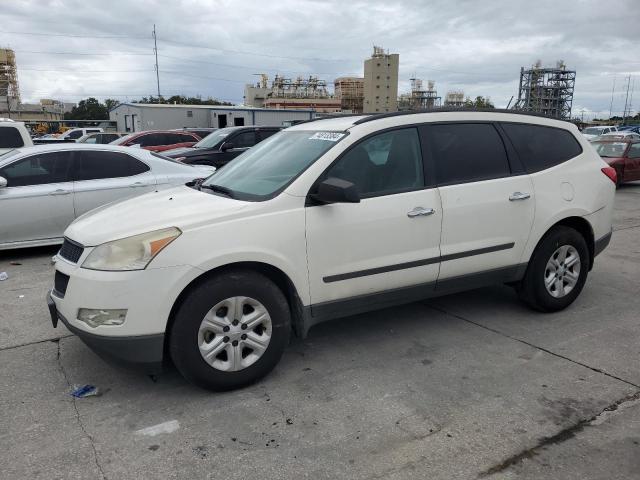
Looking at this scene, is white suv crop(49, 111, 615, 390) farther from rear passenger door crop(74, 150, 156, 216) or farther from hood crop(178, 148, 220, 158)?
hood crop(178, 148, 220, 158)

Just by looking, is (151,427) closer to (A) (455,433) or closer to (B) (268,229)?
(B) (268,229)

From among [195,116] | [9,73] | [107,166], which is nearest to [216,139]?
[107,166]

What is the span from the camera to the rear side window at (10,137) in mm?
9914

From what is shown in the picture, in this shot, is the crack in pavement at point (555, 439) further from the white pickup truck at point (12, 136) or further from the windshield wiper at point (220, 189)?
the white pickup truck at point (12, 136)

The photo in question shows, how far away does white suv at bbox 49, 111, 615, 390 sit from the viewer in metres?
3.22

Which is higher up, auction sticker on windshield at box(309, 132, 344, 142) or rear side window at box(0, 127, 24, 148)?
auction sticker on windshield at box(309, 132, 344, 142)

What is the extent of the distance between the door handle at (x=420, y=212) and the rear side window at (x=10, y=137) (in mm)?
8930

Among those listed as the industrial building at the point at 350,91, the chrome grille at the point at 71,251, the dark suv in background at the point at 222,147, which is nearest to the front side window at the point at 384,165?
the chrome grille at the point at 71,251

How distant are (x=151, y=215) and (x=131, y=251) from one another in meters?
0.37

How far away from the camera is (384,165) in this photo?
3.99 m

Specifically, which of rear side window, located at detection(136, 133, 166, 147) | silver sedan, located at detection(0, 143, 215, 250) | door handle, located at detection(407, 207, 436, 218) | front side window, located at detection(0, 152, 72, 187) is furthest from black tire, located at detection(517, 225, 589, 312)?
rear side window, located at detection(136, 133, 166, 147)

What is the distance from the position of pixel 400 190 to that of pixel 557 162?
69.9 inches

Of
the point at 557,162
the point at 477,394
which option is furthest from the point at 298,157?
the point at 557,162

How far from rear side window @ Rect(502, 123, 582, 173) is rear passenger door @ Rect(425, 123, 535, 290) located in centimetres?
13
